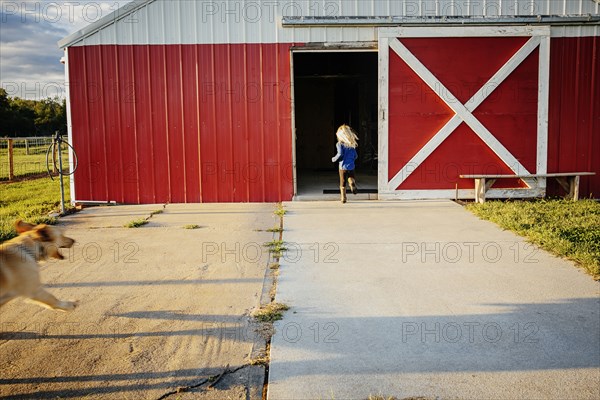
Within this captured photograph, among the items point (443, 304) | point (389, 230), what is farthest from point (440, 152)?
point (443, 304)

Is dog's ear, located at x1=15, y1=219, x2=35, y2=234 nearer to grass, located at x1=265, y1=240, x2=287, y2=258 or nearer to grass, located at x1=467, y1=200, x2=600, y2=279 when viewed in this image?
grass, located at x1=265, y1=240, x2=287, y2=258

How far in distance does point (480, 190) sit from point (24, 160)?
18.2m

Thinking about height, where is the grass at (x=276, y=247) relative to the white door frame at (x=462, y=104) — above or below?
below

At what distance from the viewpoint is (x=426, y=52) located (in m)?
10.9

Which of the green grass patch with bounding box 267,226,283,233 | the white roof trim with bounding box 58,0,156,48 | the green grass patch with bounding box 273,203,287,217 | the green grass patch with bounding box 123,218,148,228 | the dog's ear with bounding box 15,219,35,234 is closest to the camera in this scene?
the dog's ear with bounding box 15,219,35,234

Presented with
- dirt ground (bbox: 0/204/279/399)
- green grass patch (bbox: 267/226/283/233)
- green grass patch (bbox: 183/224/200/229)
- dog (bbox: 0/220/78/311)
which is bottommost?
dirt ground (bbox: 0/204/279/399)

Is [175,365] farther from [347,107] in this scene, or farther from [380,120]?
[347,107]

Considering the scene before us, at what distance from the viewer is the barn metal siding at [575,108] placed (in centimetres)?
1107

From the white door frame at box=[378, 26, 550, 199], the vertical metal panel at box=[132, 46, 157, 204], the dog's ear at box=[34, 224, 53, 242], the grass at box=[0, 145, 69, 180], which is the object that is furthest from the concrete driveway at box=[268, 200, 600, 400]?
the grass at box=[0, 145, 69, 180]

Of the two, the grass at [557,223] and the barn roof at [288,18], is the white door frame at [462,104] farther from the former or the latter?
the grass at [557,223]

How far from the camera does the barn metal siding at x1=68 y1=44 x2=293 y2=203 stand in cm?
1093

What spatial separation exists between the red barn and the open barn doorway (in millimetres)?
5964

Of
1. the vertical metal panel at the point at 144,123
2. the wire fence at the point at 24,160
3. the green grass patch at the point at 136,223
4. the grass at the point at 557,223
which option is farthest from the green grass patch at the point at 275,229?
the wire fence at the point at 24,160

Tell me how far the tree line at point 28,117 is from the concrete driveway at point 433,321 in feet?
118
